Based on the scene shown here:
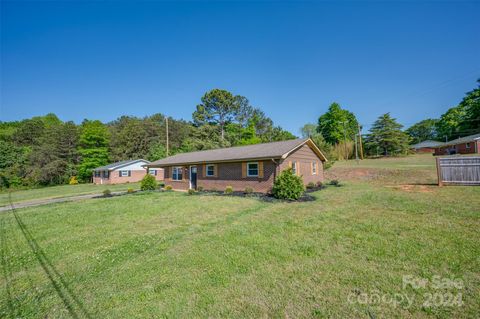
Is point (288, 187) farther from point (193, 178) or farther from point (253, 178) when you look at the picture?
point (193, 178)

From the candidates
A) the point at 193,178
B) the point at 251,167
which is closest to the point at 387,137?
the point at 251,167

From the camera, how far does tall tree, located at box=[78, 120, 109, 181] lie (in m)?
38.6

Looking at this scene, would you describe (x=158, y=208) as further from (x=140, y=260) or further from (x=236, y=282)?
(x=236, y=282)

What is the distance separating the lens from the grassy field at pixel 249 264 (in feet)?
10.6

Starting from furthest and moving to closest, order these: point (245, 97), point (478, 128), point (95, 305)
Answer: point (245, 97), point (478, 128), point (95, 305)

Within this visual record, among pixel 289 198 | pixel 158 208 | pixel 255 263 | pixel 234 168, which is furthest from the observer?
pixel 234 168

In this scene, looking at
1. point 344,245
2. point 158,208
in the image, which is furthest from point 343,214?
point 158,208

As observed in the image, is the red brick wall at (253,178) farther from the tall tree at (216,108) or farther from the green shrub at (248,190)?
the tall tree at (216,108)

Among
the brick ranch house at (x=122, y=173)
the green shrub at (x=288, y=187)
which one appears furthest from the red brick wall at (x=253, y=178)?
the brick ranch house at (x=122, y=173)

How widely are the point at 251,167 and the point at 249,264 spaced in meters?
10.9

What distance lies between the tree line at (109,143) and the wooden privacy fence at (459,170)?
27644 mm

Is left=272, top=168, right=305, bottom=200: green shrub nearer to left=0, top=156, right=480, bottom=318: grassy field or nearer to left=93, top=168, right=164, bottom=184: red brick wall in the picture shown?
left=0, top=156, right=480, bottom=318: grassy field

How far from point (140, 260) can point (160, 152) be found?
117ft

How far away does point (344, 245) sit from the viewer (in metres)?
5.18
